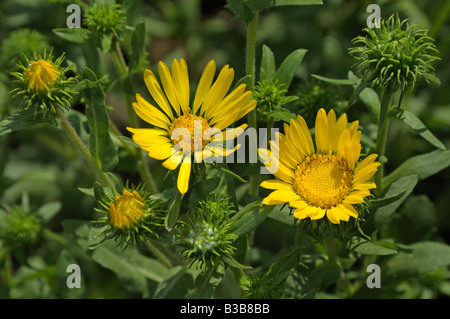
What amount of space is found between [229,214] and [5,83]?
2146 millimetres

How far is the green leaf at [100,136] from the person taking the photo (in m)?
2.90

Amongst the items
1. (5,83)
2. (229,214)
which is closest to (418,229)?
(229,214)

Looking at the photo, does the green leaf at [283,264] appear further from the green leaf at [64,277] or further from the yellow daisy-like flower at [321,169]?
the green leaf at [64,277]

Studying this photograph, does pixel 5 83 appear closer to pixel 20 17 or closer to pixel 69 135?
pixel 20 17

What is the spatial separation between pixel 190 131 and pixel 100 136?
491mm

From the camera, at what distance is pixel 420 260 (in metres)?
3.40

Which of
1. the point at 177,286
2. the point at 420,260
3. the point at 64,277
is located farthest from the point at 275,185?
the point at 64,277

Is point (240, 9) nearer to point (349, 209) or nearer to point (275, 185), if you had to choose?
point (275, 185)

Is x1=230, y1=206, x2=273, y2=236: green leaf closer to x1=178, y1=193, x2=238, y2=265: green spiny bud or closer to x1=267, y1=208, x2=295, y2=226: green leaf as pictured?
x1=178, y1=193, x2=238, y2=265: green spiny bud

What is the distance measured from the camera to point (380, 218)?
9.62ft

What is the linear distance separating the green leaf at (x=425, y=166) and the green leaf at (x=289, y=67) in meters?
0.84

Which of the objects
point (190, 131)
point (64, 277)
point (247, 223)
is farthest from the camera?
point (64, 277)

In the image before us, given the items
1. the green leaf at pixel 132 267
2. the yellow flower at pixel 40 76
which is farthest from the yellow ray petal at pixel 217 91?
the green leaf at pixel 132 267

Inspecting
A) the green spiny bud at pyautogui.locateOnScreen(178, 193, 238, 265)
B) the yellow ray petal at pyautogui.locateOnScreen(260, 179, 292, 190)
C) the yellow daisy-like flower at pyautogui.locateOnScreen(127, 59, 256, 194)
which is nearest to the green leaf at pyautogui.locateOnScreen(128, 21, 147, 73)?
the yellow daisy-like flower at pyautogui.locateOnScreen(127, 59, 256, 194)
